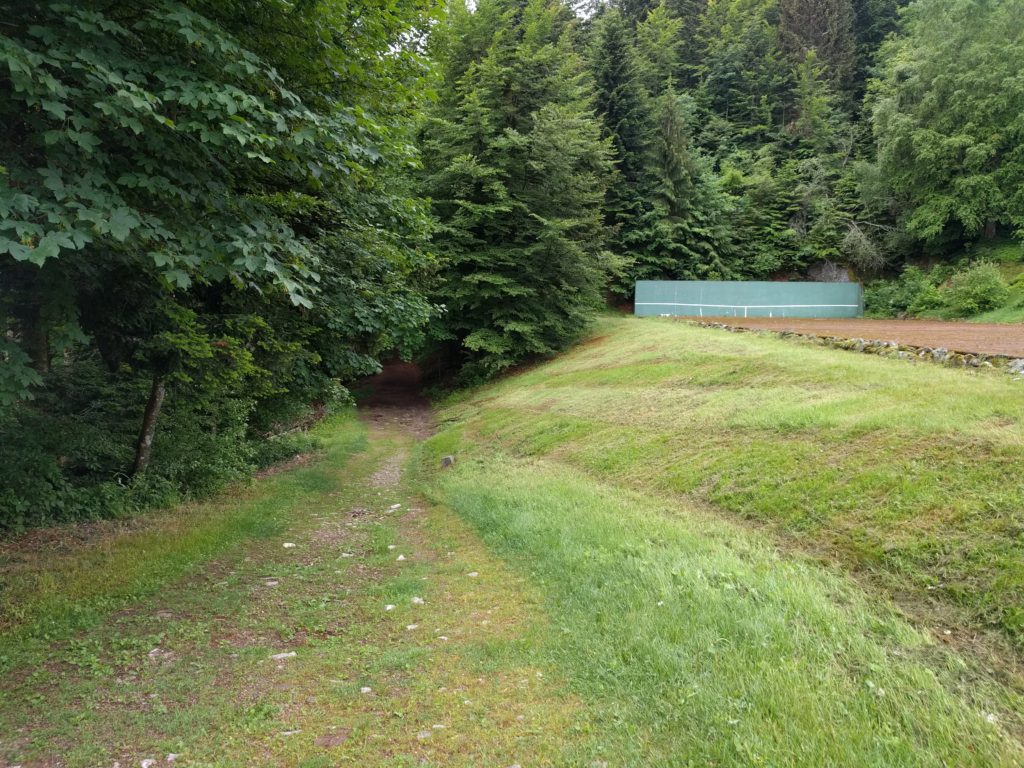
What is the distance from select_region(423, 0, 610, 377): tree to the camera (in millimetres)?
22797

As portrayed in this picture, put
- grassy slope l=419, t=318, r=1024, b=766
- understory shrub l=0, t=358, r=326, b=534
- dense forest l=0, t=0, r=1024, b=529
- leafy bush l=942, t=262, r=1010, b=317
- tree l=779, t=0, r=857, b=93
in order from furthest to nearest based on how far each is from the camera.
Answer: tree l=779, t=0, r=857, b=93
leafy bush l=942, t=262, r=1010, b=317
understory shrub l=0, t=358, r=326, b=534
dense forest l=0, t=0, r=1024, b=529
grassy slope l=419, t=318, r=1024, b=766

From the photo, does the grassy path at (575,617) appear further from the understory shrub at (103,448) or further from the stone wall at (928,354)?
the stone wall at (928,354)

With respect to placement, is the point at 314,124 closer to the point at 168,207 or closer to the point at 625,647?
the point at 168,207

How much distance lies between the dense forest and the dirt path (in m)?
2.36

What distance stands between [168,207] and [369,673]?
392cm

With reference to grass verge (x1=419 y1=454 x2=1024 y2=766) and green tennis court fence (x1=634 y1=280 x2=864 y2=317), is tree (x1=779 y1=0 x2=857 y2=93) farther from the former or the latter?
grass verge (x1=419 y1=454 x2=1024 y2=766)

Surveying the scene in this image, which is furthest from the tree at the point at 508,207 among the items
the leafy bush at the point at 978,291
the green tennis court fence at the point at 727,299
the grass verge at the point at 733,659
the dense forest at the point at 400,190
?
the grass verge at the point at 733,659

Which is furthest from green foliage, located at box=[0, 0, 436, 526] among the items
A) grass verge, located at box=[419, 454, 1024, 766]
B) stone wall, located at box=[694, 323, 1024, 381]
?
stone wall, located at box=[694, 323, 1024, 381]

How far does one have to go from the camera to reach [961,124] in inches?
1153

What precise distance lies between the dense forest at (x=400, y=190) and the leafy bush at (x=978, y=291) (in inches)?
4.4

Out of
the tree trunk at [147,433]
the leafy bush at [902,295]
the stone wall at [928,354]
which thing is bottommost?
the tree trunk at [147,433]

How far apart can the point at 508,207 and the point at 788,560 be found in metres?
19.7

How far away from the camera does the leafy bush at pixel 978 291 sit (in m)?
24.6

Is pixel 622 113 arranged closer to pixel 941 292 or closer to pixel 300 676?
pixel 941 292
